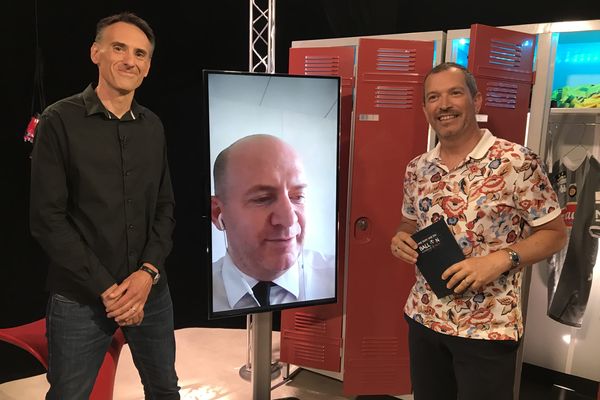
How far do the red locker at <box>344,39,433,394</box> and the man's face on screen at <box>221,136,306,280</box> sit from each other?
50cm

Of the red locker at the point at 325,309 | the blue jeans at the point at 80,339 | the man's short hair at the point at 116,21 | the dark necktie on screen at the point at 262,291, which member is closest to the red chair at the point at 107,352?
the blue jeans at the point at 80,339

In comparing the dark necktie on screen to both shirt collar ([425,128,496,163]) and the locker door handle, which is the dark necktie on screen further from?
shirt collar ([425,128,496,163])

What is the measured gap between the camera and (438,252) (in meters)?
1.64

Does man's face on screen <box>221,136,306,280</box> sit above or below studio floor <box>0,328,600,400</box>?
above

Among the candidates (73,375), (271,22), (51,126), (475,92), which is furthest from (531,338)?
(51,126)

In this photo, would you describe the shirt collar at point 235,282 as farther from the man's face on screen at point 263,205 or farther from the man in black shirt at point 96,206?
the man in black shirt at point 96,206

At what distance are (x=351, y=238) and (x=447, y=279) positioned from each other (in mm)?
1051

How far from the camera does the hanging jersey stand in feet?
9.73

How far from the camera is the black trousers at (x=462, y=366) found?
160 cm

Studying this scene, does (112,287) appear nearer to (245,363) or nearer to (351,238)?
(351,238)


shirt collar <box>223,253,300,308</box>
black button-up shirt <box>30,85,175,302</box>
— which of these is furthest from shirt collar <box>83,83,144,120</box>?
shirt collar <box>223,253,300,308</box>

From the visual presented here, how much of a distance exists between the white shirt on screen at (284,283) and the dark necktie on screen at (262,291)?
2 centimetres

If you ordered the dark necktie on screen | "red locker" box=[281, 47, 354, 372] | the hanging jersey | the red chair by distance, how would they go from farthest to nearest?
the hanging jersey, "red locker" box=[281, 47, 354, 372], the dark necktie on screen, the red chair

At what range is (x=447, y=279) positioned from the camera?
1628 millimetres
